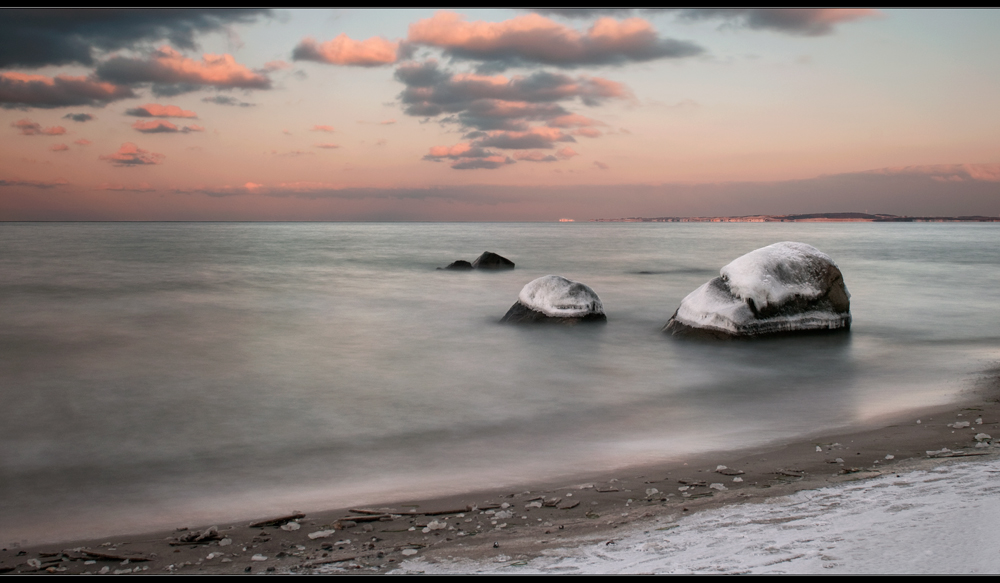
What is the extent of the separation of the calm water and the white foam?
1.39ft

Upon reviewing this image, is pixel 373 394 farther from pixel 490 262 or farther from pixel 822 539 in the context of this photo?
pixel 490 262

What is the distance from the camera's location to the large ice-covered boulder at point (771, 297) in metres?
9.43

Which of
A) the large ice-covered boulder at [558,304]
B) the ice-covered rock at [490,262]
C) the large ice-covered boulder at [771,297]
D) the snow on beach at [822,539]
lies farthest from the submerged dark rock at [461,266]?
the snow on beach at [822,539]

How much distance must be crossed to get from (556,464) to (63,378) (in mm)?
7087

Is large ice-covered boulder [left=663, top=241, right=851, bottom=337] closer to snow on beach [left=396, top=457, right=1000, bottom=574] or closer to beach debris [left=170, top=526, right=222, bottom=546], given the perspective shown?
snow on beach [left=396, top=457, right=1000, bottom=574]

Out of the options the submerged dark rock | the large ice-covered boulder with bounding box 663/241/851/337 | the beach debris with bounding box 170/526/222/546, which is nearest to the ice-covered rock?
the submerged dark rock

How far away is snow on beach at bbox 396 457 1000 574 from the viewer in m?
2.57

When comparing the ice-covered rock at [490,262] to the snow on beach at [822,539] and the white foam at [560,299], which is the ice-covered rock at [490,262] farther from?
the snow on beach at [822,539]

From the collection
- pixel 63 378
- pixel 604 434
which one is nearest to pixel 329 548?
pixel 604 434

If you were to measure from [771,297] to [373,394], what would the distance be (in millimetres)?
6286

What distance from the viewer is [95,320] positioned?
12.8 metres

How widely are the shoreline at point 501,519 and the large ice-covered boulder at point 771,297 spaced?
14.3ft

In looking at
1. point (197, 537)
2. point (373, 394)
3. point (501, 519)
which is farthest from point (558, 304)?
point (197, 537)

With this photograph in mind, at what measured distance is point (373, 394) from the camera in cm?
744
